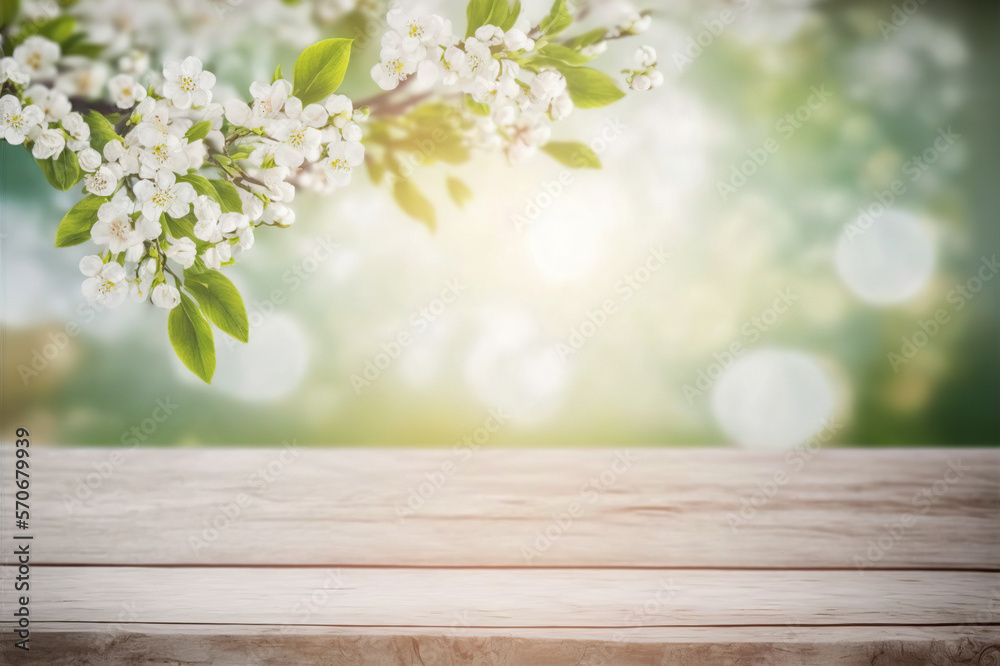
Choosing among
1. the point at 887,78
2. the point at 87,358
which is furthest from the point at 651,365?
the point at 87,358

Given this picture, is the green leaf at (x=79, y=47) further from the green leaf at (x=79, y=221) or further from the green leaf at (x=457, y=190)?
the green leaf at (x=457, y=190)

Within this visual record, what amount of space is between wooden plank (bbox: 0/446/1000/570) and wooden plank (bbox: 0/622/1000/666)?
0.47ft

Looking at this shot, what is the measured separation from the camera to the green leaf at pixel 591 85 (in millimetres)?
642

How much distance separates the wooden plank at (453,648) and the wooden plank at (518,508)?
5.7 inches

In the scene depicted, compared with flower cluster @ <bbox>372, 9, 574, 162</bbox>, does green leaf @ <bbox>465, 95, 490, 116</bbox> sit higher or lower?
lower

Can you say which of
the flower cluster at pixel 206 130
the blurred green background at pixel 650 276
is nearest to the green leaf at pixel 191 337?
the flower cluster at pixel 206 130

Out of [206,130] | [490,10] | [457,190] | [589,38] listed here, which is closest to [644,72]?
[589,38]

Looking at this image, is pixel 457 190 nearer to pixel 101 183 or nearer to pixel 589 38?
pixel 589 38

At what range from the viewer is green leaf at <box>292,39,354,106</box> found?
0.58 meters

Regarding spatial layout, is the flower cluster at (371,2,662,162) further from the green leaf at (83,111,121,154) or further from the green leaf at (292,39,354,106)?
the green leaf at (83,111,121,154)

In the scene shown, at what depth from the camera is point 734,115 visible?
4.36ft

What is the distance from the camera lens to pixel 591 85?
65 cm

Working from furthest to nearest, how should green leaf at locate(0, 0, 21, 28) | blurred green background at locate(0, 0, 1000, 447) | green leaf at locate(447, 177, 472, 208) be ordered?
blurred green background at locate(0, 0, 1000, 447)
green leaf at locate(447, 177, 472, 208)
green leaf at locate(0, 0, 21, 28)

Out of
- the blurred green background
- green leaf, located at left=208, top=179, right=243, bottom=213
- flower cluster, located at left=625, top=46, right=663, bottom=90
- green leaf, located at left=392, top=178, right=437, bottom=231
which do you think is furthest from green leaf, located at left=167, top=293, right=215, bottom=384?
the blurred green background
